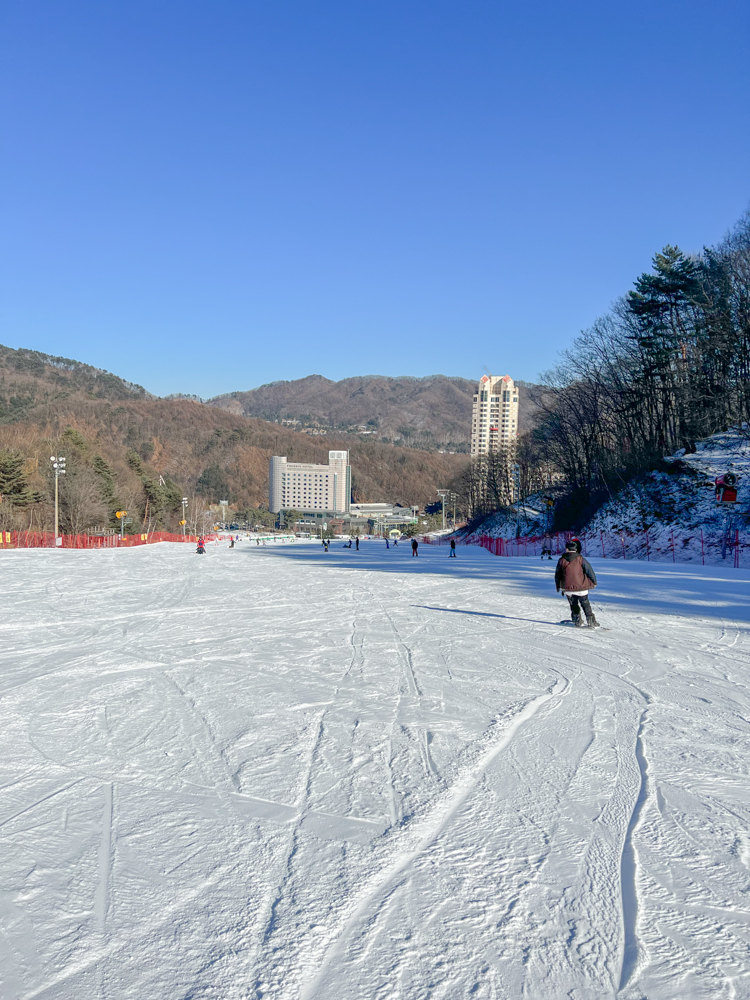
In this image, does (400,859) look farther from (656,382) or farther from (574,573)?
(656,382)

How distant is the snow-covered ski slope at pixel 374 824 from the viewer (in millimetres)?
3084

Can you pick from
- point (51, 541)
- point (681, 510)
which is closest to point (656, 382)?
point (681, 510)

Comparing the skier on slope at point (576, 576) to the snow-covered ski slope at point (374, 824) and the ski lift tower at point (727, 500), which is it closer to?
the snow-covered ski slope at point (374, 824)

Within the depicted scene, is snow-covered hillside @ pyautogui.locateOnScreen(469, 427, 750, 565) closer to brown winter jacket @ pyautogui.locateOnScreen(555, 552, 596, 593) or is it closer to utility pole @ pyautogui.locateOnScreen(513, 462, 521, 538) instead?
utility pole @ pyautogui.locateOnScreen(513, 462, 521, 538)

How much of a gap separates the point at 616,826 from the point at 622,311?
44633 mm

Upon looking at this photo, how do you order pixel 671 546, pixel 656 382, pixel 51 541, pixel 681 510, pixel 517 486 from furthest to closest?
pixel 517 486
pixel 51 541
pixel 656 382
pixel 681 510
pixel 671 546

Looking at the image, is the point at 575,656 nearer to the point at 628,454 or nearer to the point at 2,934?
the point at 2,934

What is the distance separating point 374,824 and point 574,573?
8.36 m

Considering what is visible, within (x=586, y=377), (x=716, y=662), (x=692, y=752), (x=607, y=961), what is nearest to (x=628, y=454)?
(x=586, y=377)

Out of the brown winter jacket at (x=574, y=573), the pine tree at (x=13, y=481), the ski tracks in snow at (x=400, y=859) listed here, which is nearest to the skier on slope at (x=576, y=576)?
the brown winter jacket at (x=574, y=573)

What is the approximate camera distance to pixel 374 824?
4.43 meters

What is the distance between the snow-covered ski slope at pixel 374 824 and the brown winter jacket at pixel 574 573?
1.93 m

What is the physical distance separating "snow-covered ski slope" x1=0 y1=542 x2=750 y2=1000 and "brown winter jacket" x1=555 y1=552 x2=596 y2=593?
6.32 feet

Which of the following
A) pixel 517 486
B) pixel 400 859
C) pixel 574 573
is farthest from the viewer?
pixel 517 486
